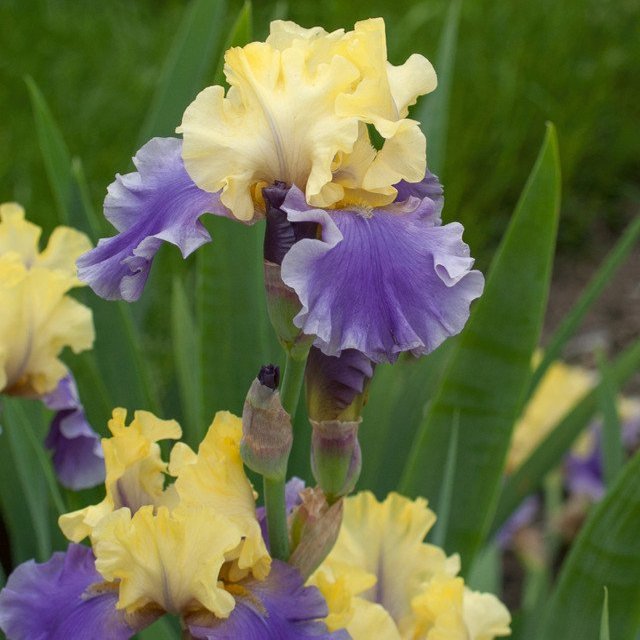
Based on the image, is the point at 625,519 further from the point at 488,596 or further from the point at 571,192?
the point at 571,192

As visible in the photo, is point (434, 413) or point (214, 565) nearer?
point (214, 565)

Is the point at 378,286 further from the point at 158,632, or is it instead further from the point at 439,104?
the point at 439,104

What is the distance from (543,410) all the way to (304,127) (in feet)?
3.95

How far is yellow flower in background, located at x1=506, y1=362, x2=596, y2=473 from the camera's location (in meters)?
1.75

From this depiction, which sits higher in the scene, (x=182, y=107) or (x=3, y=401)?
(x=182, y=107)

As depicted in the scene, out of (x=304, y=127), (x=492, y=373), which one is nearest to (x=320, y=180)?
(x=304, y=127)

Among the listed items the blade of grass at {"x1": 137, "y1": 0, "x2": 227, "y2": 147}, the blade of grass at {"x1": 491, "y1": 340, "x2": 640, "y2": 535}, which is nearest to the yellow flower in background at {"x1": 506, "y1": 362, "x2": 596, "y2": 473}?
the blade of grass at {"x1": 491, "y1": 340, "x2": 640, "y2": 535}

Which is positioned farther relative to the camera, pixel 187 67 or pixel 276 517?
pixel 187 67

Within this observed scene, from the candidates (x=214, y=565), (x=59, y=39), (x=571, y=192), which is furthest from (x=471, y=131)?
(x=214, y=565)

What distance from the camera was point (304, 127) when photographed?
67 centimetres

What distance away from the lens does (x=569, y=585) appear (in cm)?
102

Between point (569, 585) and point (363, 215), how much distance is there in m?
0.51

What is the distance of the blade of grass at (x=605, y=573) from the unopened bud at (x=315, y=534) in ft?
1.00

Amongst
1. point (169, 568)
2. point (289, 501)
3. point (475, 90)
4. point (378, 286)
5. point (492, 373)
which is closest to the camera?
point (378, 286)
